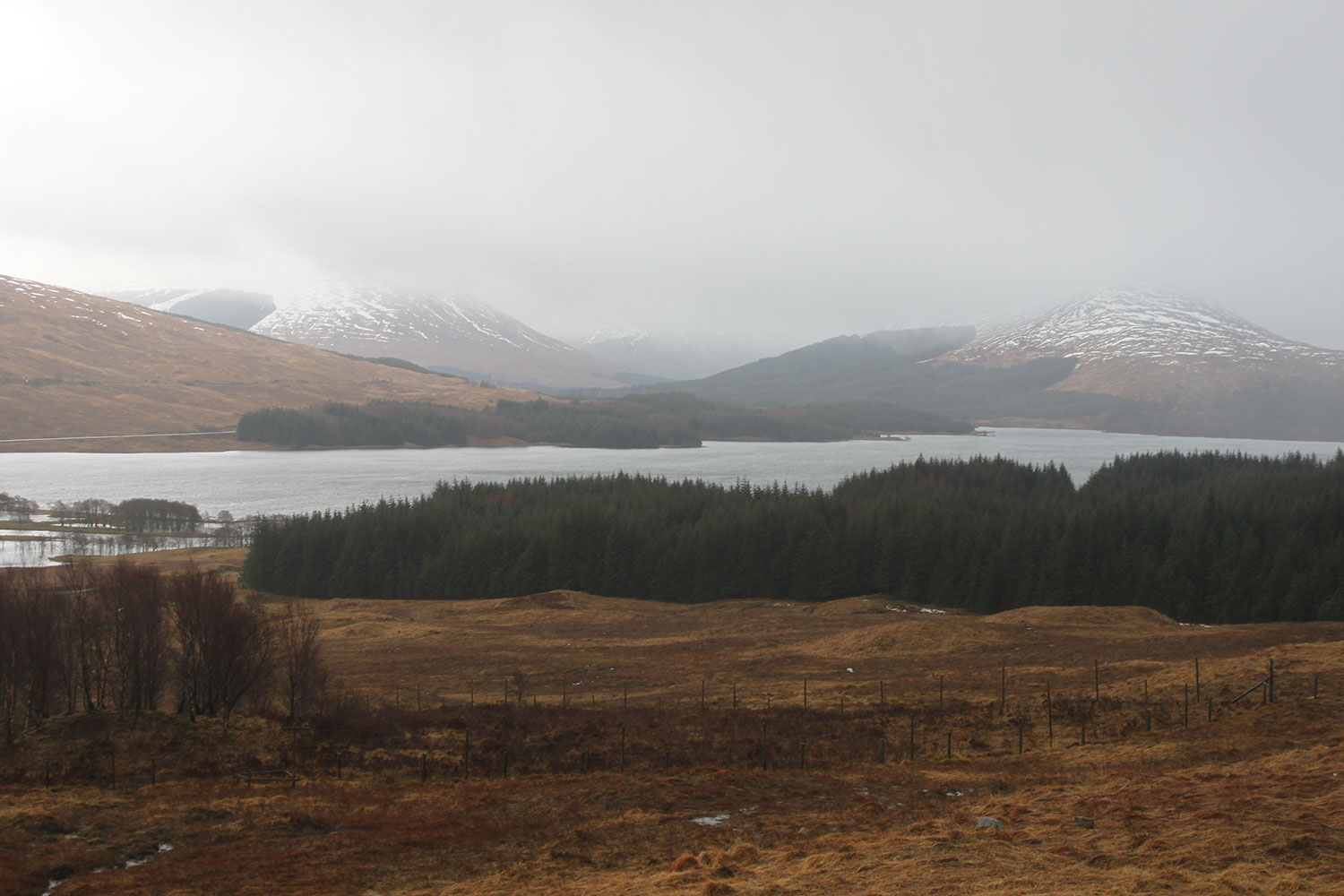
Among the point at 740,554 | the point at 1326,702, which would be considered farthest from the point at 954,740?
the point at 740,554

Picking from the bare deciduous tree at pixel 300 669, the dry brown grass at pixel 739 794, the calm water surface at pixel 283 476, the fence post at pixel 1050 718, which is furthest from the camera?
the calm water surface at pixel 283 476

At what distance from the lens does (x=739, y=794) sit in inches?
878

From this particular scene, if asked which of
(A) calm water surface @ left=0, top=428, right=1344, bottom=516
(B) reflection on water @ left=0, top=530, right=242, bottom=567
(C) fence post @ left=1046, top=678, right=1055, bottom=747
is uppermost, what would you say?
(A) calm water surface @ left=0, top=428, right=1344, bottom=516

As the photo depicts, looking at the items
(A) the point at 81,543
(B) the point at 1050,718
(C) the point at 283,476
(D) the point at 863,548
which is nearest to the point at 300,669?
(B) the point at 1050,718

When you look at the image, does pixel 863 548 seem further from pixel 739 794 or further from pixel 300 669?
pixel 739 794

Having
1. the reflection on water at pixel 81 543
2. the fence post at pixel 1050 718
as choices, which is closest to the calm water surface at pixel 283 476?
the reflection on water at pixel 81 543

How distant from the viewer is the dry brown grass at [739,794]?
15.4 m

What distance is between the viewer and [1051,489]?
10531cm

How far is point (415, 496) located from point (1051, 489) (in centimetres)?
8802

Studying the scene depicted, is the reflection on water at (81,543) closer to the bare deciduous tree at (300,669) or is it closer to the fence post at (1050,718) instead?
the bare deciduous tree at (300,669)

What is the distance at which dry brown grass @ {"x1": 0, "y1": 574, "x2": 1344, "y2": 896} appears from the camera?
604 inches

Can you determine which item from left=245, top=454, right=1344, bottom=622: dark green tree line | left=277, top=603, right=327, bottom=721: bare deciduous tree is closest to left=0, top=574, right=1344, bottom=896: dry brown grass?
left=277, top=603, right=327, bottom=721: bare deciduous tree

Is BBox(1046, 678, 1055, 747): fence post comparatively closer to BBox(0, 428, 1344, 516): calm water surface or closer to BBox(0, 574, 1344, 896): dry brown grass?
BBox(0, 574, 1344, 896): dry brown grass

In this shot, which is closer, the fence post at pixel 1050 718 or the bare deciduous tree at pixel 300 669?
the fence post at pixel 1050 718
